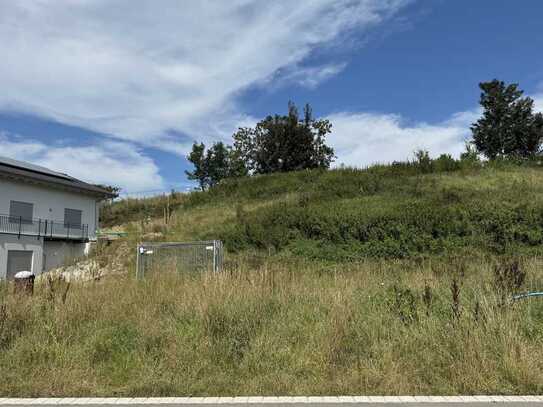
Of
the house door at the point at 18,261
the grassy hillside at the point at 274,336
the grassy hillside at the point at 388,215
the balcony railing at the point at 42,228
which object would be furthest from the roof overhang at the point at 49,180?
the grassy hillside at the point at 274,336

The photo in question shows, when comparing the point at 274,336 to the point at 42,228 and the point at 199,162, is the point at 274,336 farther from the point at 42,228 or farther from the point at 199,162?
the point at 199,162

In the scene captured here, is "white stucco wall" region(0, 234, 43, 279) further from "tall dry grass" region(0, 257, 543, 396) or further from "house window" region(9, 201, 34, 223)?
"tall dry grass" region(0, 257, 543, 396)

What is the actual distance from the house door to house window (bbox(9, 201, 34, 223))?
2326mm

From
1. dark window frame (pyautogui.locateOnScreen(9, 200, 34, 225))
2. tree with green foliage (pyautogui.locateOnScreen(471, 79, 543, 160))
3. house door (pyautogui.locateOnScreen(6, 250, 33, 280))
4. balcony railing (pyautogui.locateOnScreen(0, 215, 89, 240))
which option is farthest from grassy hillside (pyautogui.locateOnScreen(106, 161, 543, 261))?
tree with green foliage (pyautogui.locateOnScreen(471, 79, 543, 160))

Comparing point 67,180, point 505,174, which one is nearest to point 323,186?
point 505,174

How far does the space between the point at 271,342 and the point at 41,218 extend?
109 ft

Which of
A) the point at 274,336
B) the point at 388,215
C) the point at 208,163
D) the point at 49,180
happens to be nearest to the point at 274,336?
the point at 274,336

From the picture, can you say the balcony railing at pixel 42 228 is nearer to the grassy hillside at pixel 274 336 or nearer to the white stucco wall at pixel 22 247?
the white stucco wall at pixel 22 247

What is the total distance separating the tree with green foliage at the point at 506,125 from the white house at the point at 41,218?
4777 cm

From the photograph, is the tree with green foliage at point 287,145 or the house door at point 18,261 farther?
the tree with green foliage at point 287,145

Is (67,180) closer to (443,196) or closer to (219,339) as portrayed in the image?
(443,196)

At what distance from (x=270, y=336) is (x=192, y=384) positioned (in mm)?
1221

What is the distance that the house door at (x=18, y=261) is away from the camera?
101 feet

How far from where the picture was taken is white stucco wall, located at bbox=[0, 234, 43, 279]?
30.3m
